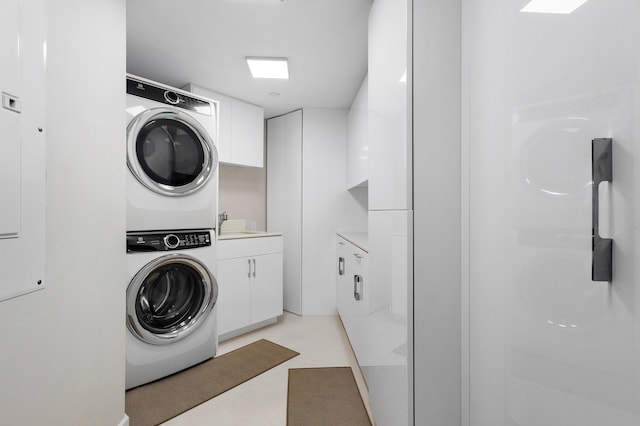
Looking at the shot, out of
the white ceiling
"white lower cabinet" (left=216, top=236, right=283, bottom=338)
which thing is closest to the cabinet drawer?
"white lower cabinet" (left=216, top=236, right=283, bottom=338)

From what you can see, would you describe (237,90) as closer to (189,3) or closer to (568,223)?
(189,3)

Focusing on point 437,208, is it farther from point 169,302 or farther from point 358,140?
point 169,302

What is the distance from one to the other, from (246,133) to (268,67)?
852 millimetres

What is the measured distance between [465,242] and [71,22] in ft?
5.93

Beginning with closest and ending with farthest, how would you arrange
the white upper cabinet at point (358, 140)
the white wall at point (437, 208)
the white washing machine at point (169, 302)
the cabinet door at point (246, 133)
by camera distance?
the white wall at point (437, 208), the white washing machine at point (169, 302), the white upper cabinet at point (358, 140), the cabinet door at point (246, 133)

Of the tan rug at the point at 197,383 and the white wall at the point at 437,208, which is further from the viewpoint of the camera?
the tan rug at the point at 197,383

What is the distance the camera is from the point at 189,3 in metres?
1.60

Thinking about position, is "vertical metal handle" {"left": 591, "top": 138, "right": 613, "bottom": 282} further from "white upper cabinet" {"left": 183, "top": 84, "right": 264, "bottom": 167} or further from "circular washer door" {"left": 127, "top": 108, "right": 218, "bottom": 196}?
"white upper cabinet" {"left": 183, "top": 84, "right": 264, "bottom": 167}

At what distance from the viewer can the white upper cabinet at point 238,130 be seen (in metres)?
2.78

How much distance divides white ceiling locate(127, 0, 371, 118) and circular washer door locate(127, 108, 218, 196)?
1.70 feet

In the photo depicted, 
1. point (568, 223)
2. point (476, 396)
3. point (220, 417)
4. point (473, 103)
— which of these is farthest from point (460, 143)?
point (220, 417)

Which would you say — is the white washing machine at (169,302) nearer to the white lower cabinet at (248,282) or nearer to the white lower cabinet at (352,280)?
the white lower cabinet at (248,282)

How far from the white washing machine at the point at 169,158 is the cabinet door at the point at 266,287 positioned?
76 cm

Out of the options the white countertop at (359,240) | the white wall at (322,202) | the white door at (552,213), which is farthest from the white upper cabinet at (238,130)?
the white door at (552,213)
